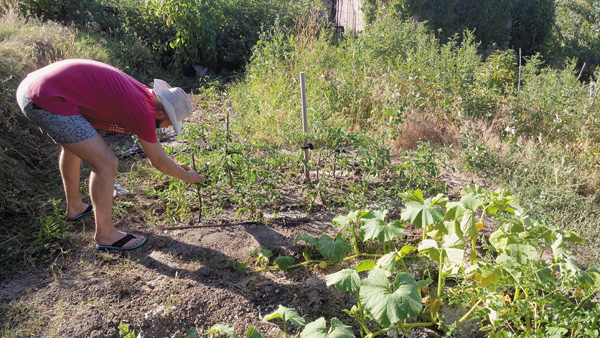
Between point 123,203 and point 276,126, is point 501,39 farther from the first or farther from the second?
point 123,203

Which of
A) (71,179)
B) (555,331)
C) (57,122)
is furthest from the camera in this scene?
(71,179)

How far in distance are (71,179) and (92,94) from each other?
850 millimetres

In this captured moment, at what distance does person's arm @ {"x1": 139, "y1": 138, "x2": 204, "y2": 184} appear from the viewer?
263cm

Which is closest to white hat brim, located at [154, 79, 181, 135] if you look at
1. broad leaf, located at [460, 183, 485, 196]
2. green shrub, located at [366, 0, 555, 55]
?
→ broad leaf, located at [460, 183, 485, 196]

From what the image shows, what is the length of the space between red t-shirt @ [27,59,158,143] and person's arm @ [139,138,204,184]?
1.9 inches

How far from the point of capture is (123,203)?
135 inches

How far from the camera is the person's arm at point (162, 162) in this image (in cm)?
263

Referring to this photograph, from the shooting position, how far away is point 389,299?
1.93 m

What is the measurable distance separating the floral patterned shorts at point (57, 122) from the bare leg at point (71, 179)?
0.43m

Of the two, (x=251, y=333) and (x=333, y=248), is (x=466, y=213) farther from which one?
(x=251, y=333)

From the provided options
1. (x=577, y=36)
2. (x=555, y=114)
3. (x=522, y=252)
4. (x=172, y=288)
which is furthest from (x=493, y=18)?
(x=172, y=288)

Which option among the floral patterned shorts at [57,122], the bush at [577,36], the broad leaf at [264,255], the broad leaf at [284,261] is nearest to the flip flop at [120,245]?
the floral patterned shorts at [57,122]

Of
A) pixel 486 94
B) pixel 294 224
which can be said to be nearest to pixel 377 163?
pixel 294 224

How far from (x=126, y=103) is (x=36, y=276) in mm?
1335
